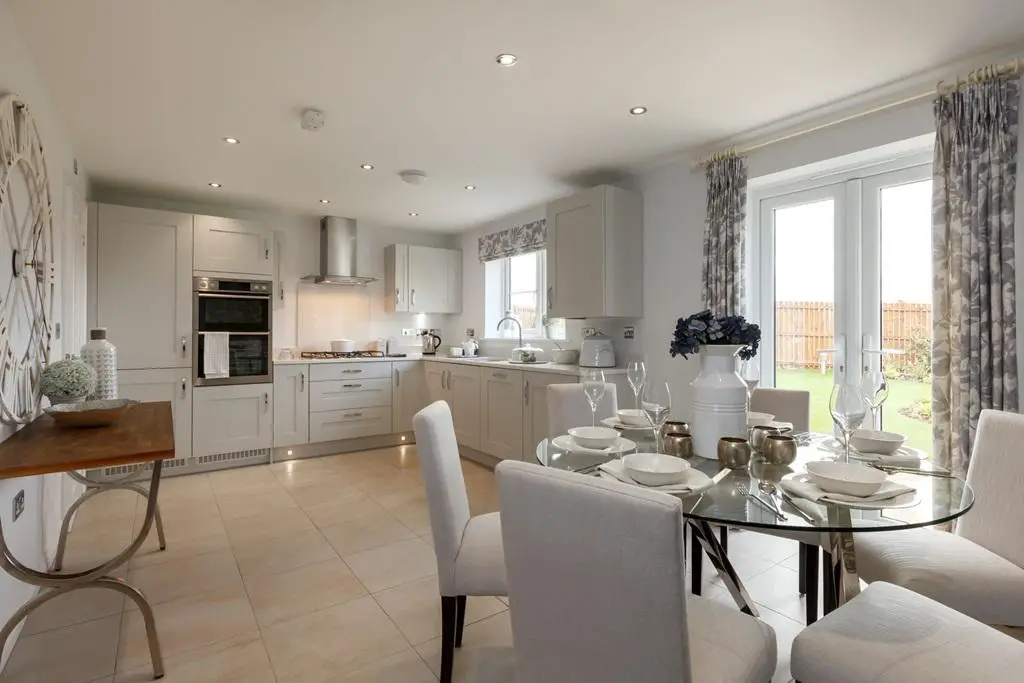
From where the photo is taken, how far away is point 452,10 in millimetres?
1904

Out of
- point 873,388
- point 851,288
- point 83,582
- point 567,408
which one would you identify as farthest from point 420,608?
point 851,288

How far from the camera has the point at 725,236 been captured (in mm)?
3201

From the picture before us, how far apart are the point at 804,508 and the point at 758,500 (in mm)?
105

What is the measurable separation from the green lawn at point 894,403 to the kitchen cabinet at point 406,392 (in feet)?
11.5

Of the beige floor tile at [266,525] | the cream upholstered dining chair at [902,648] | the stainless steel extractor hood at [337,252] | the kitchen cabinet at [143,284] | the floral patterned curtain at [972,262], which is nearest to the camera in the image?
the cream upholstered dining chair at [902,648]

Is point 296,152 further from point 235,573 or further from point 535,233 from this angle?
point 235,573

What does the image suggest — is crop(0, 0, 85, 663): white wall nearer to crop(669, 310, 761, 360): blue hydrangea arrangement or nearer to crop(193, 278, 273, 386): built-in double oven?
crop(193, 278, 273, 386): built-in double oven

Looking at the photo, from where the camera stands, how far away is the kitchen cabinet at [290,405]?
4656mm

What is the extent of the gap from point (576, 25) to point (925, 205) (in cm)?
206

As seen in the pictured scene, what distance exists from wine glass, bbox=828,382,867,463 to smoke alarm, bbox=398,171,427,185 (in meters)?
3.16

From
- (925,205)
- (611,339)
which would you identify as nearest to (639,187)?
(611,339)

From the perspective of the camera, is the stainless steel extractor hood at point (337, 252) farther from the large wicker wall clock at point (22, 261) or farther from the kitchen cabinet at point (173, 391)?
the large wicker wall clock at point (22, 261)

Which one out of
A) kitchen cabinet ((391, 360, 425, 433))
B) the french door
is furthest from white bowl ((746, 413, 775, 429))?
kitchen cabinet ((391, 360, 425, 433))

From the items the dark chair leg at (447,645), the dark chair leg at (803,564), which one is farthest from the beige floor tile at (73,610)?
the dark chair leg at (803,564)
